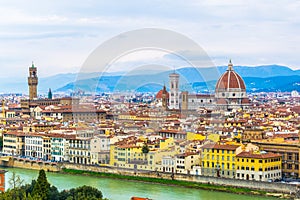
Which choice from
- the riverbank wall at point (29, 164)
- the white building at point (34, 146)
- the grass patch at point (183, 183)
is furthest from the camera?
the white building at point (34, 146)

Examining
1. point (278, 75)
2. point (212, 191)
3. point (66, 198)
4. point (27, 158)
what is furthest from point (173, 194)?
point (278, 75)

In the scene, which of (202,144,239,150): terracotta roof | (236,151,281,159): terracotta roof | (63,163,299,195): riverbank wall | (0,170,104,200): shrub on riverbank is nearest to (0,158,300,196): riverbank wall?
(63,163,299,195): riverbank wall

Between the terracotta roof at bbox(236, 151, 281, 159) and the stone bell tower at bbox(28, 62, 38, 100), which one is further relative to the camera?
the stone bell tower at bbox(28, 62, 38, 100)

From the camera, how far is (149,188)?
39.0 feet

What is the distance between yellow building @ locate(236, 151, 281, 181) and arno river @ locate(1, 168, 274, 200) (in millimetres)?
718

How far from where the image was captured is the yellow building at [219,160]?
39.8ft

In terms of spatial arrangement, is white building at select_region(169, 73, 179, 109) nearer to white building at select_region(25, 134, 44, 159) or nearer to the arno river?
white building at select_region(25, 134, 44, 159)

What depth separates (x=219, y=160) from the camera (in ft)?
40.3

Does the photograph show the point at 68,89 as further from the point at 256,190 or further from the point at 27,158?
the point at 256,190

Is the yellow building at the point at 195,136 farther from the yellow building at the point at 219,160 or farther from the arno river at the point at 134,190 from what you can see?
the arno river at the point at 134,190

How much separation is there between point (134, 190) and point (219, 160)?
1698mm

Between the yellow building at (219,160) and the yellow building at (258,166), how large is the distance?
0.51 feet

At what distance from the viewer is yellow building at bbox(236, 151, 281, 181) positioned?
11.7 metres

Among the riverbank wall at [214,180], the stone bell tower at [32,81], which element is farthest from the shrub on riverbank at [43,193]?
the stone bell tower at [32,81]
